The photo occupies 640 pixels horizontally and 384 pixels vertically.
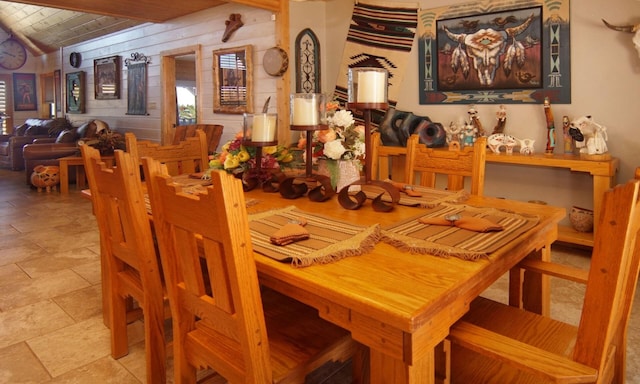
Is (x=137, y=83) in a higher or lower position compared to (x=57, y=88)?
lower

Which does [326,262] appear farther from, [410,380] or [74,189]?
[74,189]

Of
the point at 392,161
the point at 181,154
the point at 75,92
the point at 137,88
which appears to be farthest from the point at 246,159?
the point at 75,92

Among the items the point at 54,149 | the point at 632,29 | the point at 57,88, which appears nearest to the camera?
the point at 632,29

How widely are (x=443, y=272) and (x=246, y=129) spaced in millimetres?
1244

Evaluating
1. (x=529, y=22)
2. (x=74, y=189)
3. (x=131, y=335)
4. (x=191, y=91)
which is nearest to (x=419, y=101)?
(x=529, y=22)

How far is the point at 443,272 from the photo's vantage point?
117cm

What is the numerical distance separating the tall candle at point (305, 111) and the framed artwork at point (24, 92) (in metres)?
11.6

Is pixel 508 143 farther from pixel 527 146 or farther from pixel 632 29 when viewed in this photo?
pixel 632 29

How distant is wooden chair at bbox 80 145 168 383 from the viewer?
167 centimetres

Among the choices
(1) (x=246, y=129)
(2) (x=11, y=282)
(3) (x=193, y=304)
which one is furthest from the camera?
(2) (x=11, y=282)

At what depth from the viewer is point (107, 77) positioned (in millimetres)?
8484

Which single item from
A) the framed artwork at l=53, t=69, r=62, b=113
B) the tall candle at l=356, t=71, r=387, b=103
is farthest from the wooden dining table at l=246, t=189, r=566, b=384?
the framed artwork at l=53, t=69, r=62, b=113

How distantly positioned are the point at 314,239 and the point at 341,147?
631 mm

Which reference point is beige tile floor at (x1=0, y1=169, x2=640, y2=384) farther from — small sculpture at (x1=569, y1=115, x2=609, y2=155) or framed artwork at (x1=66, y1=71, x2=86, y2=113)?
framed artwork at (x1=66, y1=71, x2=86, y2=113)
